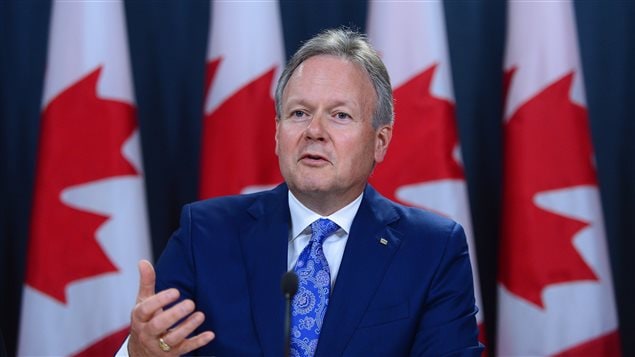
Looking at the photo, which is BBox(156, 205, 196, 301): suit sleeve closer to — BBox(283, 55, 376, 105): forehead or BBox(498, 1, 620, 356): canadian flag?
Result: BBox(283, 55, 376, 105): forehead

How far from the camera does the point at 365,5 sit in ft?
10.5

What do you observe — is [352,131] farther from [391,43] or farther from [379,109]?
[391,43]

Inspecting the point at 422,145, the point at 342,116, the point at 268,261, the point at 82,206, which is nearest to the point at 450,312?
the point at 268,261

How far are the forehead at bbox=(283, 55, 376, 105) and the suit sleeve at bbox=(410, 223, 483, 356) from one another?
1.40 ft

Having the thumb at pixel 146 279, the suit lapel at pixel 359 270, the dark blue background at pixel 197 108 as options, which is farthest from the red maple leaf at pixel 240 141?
the thumb at pixel 146 279

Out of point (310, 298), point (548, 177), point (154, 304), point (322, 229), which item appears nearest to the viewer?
point (154, 304)

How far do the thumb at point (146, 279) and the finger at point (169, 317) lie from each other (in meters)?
0.09

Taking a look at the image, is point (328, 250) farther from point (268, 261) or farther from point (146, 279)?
point (146, 279)

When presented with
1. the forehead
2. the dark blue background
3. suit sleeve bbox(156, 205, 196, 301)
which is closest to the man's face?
the forehead

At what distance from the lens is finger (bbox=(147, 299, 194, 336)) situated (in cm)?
160

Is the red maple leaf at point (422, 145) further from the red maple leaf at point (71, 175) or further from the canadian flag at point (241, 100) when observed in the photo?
the red maple leaf at point (71, 175)

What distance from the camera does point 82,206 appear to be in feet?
9.67

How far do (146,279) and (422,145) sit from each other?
1.48 m

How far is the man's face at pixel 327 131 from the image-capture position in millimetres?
2029
